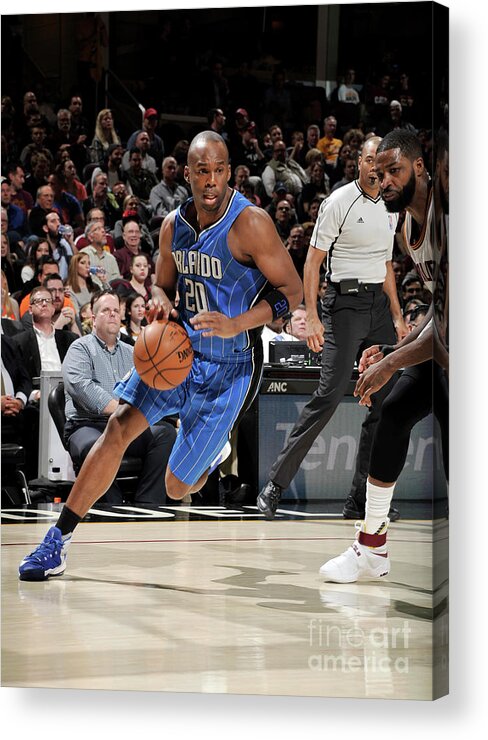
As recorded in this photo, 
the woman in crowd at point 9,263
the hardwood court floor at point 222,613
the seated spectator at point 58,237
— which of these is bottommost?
the hardwood court floor at point 222,613

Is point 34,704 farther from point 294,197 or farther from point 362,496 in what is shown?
point 294,197

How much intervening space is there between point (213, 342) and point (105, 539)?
0.85m

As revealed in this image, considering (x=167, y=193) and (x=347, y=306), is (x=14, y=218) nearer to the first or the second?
(x=167, y=193)

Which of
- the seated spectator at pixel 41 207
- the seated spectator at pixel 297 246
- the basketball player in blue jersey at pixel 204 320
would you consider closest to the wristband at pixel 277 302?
the basketball player in blue jersey at pixel 204 320

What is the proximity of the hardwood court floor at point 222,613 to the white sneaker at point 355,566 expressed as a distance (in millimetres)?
31

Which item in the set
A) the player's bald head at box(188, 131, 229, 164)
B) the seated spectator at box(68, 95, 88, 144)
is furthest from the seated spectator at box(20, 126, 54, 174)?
the player's bald head at box(188, 131, 229, 164)

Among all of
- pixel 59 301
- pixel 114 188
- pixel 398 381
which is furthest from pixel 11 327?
pixel 398 381

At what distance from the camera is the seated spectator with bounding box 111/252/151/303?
173 inches

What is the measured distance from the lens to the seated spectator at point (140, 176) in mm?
4383

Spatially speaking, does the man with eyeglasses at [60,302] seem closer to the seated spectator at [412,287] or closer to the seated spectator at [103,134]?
the seated spectator at [103,134]

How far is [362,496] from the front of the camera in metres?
4.22

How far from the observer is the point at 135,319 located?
4.41 meters

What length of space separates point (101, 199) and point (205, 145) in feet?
1.48

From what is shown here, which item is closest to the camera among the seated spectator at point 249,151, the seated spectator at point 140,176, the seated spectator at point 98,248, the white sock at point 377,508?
the white sock at point 377,508
